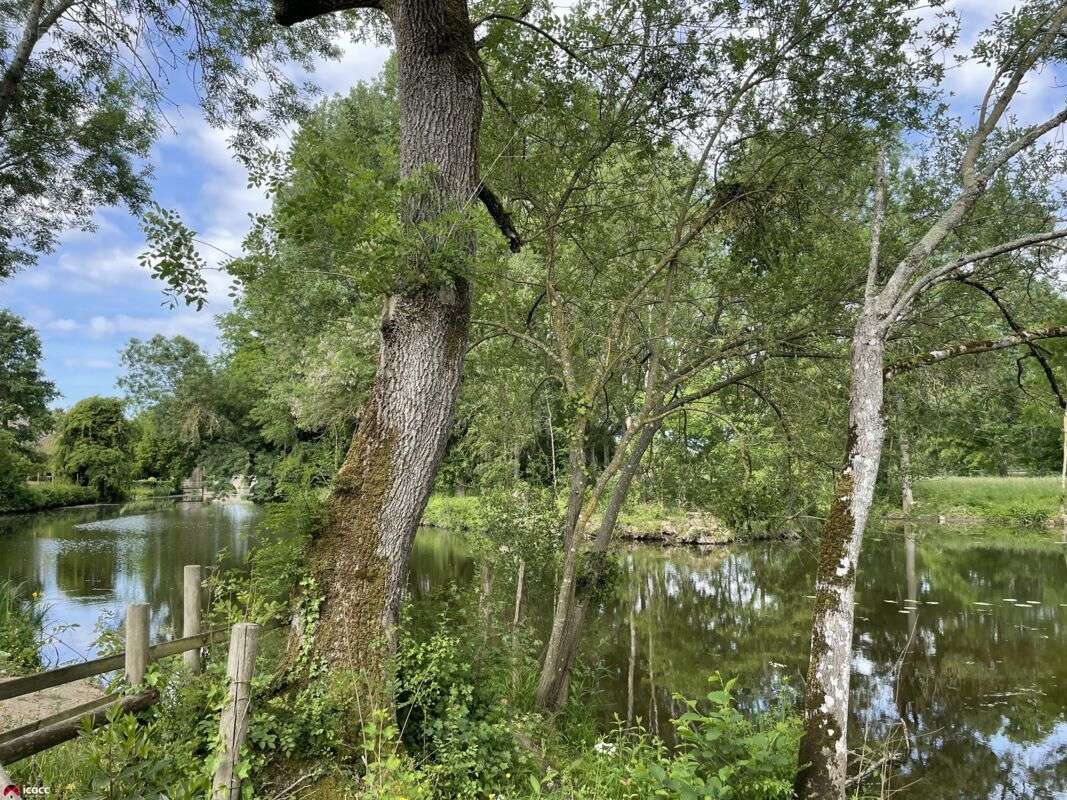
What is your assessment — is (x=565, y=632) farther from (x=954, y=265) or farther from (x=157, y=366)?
(x=157, y=366)

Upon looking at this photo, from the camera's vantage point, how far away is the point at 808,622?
11.1 m

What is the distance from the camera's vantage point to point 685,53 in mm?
5828

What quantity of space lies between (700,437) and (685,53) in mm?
4547

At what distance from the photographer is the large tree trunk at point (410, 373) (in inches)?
147

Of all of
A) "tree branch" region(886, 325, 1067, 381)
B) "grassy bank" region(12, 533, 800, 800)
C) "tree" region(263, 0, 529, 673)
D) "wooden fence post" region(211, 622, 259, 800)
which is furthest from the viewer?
"tree branch" region(886, 325, 1067, 381)

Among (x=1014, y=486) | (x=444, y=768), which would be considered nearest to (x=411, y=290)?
(x=444, y=768)

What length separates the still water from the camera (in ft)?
22.3

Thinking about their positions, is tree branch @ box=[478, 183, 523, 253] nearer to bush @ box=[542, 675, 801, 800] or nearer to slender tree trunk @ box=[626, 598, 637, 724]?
bush @ box=[542, 675, 801, 800]

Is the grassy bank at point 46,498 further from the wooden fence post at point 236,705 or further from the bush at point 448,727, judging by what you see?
the wooden fence post at point 236,705

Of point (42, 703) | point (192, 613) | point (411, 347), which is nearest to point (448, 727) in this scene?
point (192, 613)

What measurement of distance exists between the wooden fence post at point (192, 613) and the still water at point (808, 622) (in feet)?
1.23

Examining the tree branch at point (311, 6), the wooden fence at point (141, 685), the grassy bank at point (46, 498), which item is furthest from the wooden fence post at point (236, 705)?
the grassy bank at point (46, 498)

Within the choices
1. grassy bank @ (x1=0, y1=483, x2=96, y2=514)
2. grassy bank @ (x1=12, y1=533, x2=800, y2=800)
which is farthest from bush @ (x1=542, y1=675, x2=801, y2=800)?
grassy bank @ (x1=0, y1=483, x2=96, y2=514)

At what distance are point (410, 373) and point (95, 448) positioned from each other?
3744 cm
